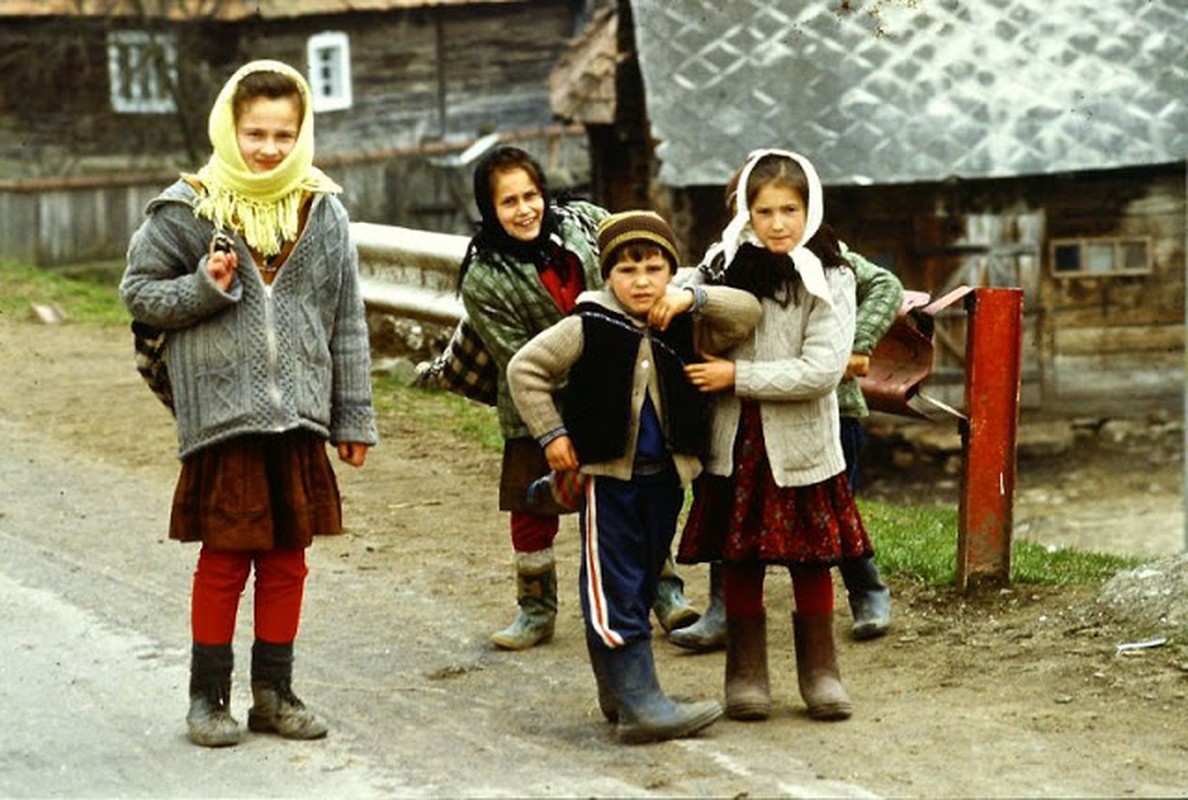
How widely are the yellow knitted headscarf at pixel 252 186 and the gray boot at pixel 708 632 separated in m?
1.88

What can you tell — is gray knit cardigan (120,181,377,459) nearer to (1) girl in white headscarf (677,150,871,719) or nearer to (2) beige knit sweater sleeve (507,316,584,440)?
(2) beige knit sweater sleeve (507,316,584,440)

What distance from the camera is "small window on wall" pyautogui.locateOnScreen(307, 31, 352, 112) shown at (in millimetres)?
31000

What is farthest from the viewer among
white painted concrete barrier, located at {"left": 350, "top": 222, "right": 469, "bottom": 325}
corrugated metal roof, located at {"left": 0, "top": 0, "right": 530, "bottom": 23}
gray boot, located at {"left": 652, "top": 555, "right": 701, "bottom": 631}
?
corrugated metal roof, located at {"left": 0, "top": 0, "right": 530, "bottom": 23}

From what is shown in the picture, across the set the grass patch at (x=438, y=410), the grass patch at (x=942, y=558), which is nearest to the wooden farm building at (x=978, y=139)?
the grass patch at (x=438, y=410)

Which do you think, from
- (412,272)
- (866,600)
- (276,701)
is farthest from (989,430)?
(412,272)

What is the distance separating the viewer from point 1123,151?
18.1 metres

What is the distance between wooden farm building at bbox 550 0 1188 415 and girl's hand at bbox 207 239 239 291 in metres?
12.7

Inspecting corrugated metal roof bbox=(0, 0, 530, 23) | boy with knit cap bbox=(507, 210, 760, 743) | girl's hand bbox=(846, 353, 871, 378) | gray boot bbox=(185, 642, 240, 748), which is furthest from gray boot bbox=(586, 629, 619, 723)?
corrugated metal roof bbox=(0, 0, 530, 23)

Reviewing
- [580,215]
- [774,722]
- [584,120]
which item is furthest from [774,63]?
[774,722]

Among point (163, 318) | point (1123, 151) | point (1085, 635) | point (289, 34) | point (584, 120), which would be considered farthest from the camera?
point (289, 34)

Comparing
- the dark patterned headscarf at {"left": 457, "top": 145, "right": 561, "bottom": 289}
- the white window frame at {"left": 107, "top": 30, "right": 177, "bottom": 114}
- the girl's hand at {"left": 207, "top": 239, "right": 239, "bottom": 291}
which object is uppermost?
the white window frame at {"left": 107, "top": 30, "right": 177, "bottom": 114}

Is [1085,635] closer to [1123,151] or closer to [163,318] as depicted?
[163,318]

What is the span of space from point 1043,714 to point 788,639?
1.17m

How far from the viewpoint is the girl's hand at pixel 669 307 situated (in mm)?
5152
